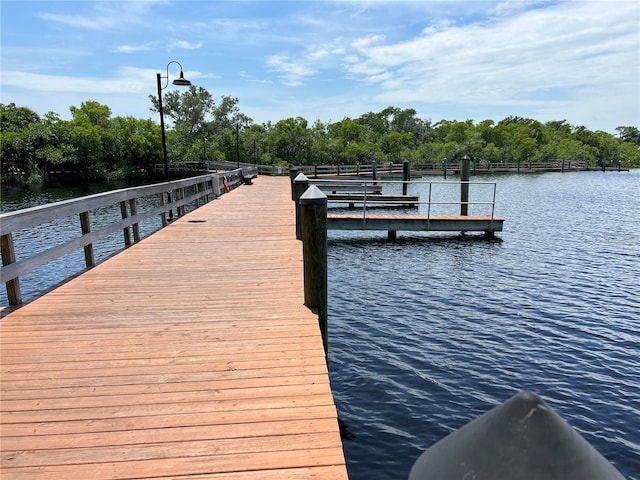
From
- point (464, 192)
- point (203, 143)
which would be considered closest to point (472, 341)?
point (464, 192)

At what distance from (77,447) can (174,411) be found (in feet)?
1.84

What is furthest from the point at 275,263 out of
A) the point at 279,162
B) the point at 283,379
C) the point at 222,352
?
the point at 279,162

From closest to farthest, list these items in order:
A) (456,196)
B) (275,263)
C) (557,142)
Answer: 1. (275,263)
2. (456,196)
3. (557,142)

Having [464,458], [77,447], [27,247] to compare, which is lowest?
[27,247]

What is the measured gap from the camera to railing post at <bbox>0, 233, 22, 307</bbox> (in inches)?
177

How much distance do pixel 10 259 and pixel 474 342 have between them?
6087 mm

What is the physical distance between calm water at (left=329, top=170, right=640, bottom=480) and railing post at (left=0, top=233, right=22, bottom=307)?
12.5 feet

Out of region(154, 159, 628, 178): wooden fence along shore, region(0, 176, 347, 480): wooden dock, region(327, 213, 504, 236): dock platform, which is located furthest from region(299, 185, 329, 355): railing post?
region(154, 159, 628, 178): wooden fence along shore

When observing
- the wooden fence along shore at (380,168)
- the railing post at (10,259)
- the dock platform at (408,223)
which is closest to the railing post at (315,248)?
the railing post at (10,259)

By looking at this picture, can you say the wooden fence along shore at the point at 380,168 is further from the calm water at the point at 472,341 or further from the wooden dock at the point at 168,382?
the wooden dock at the point at 168,382

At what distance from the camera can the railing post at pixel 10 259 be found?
14.7 ft

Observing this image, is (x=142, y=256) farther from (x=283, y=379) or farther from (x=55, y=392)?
(x=283, y=379)

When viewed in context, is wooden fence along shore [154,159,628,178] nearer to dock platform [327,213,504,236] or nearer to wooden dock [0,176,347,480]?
dock platform [327,213,504,236]

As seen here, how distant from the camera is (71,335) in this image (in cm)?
414
